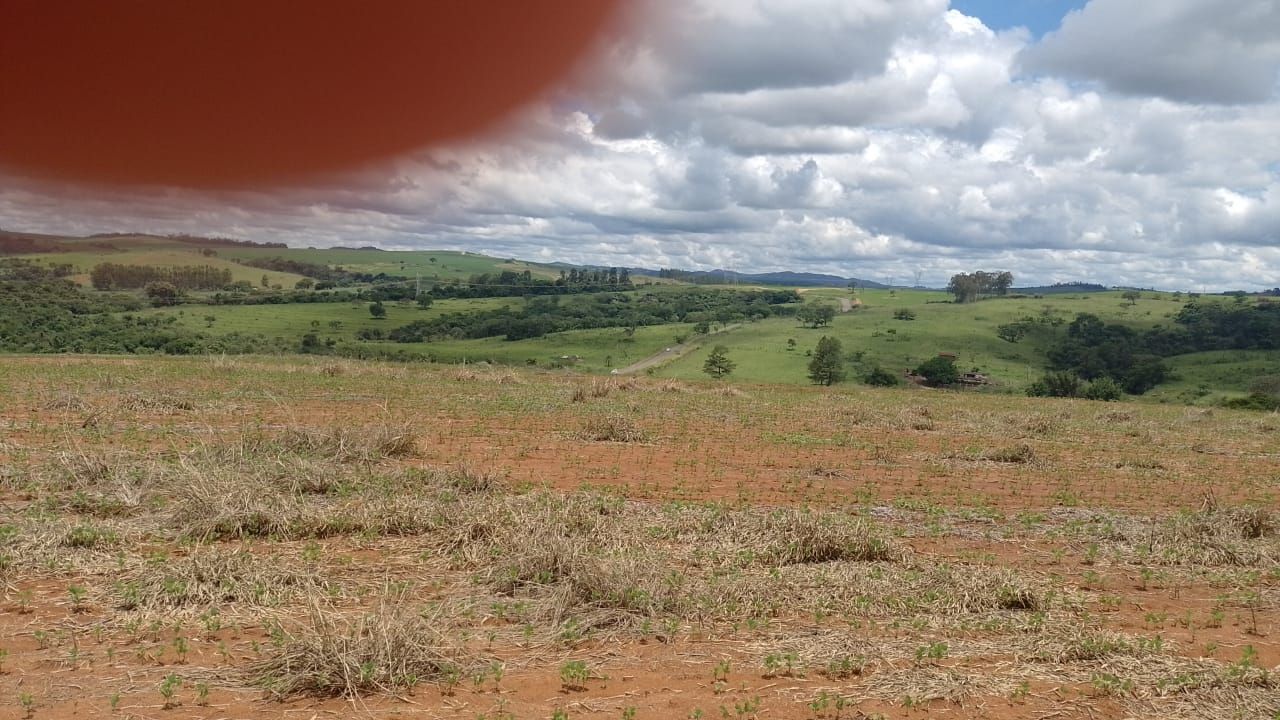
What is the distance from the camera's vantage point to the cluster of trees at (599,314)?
241ft

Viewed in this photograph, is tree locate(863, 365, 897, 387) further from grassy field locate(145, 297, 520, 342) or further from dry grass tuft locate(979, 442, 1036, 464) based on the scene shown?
grassy field locate(145, 297, 520, 342)

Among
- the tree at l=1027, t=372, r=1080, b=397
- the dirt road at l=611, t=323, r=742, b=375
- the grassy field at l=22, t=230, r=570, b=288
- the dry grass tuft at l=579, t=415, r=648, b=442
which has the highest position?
the grassy field at l=22, t=230, r=570, b=288

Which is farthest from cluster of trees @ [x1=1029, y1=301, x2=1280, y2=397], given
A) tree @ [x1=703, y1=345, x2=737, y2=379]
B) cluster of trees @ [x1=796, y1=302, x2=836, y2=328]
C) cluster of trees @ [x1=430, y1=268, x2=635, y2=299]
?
cluster of trees @ [x1=430, y1=268, x2=635, y2=299]

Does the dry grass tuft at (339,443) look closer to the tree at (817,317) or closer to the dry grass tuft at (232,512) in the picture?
the dry grass tuft at (232,512)

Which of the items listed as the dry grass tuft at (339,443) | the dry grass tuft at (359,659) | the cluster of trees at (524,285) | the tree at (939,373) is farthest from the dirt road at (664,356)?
the dry grass tuft at (359,659)

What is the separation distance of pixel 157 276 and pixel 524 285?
59.3 meters

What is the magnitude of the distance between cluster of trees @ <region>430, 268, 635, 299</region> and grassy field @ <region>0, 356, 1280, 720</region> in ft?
303

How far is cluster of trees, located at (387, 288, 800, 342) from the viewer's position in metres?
73.6

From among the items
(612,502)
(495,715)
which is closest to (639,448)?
(612,502)

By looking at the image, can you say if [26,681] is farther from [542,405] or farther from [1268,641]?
[542,405]

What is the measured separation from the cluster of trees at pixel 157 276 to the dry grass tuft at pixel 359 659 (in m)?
69.6

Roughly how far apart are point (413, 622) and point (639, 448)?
9970 mm

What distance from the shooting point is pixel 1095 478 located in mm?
13242

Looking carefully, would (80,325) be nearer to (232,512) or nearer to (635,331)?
(635,331)
